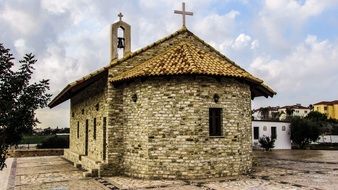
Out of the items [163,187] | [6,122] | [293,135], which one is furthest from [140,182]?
[293,135]

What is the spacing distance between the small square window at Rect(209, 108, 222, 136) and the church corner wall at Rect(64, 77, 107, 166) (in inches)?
178

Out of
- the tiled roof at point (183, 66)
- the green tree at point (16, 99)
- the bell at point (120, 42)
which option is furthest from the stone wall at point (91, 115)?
the green tree at point (16, 99)

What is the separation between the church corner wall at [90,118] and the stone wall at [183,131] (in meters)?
2.44

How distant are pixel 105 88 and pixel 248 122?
20.3 ft

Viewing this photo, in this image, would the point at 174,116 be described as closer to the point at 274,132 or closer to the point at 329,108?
the point at 274,132

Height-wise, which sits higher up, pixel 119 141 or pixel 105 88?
pixel 105 88

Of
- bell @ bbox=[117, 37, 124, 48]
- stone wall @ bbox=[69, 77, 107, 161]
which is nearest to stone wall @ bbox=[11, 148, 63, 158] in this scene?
stone wall @ bbox=[69, 77, 107, 161]

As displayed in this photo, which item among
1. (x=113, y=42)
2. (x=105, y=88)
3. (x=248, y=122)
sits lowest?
(x=248, y=122)

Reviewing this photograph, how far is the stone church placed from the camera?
13.2 m

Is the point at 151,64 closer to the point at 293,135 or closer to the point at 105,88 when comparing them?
the point at 105,88

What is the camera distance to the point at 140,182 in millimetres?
12688

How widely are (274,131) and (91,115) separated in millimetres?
23371

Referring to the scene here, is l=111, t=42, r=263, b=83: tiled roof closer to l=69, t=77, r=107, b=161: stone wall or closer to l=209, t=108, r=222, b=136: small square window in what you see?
l=209, t=108, r=222, b=136: small square window

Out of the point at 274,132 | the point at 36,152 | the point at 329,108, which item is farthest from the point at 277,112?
the point at 36,152
